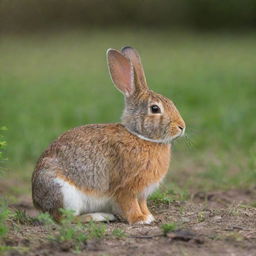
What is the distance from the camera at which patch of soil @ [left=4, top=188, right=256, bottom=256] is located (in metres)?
4.26

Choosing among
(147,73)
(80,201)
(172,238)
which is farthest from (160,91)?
(172,238)

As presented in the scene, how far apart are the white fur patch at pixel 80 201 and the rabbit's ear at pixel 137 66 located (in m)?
0.99

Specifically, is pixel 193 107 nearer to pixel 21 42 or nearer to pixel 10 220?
pixel 10 220

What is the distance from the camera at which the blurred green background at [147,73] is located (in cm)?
920

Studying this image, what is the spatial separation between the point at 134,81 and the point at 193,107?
612cm

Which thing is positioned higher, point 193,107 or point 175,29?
point 175,29

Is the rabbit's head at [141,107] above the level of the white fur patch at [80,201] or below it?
above

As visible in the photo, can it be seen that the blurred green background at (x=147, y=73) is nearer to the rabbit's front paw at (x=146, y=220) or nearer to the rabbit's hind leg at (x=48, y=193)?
the rabbit's front paw at (x=146, y=220)

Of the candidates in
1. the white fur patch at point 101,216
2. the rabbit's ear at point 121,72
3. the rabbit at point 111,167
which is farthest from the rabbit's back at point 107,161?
the rabbit's ear at point 121,72

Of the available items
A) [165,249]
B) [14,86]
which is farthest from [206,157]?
[14,86]

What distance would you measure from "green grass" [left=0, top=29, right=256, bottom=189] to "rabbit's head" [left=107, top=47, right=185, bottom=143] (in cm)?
44

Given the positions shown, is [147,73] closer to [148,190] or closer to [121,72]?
[121,72]

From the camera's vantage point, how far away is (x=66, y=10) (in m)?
26.2

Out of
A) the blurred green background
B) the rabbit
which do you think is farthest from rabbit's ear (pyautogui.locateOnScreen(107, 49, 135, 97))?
the blurred green background
